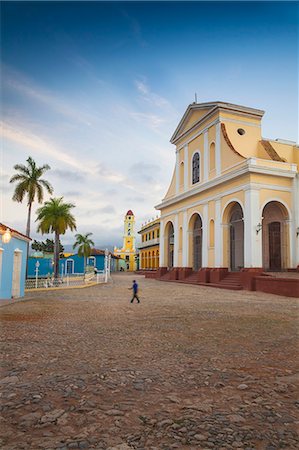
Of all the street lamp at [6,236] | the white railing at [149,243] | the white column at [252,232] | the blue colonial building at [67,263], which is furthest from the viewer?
the white railing at [149,243]

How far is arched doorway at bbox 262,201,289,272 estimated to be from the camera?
18.8 m

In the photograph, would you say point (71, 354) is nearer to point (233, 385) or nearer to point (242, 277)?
point (233, 385)

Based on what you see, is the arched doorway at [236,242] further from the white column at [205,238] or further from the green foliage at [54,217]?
the green foliage at [54,217]

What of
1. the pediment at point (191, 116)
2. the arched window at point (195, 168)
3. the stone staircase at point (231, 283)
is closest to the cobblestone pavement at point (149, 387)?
the stone staircase at point (231, 283)

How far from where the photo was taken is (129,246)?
80.4 m

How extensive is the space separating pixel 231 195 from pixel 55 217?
15288mm

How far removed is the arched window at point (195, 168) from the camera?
25.2 m

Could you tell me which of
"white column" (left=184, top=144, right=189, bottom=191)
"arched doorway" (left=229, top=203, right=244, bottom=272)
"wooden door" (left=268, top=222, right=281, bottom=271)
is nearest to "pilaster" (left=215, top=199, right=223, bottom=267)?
"arched doorway" (left=229, top=203, right=244, bottom=272)

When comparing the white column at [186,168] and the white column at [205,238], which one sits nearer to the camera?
the white column at [205,238]

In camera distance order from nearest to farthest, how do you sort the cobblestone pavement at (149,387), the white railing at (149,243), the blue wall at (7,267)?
1. the cobblestone pavement at (149,387)
2. the blue wall at (7,267)
3. the white railing at (149,243)

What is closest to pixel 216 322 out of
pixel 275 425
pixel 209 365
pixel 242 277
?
pixel 209 365

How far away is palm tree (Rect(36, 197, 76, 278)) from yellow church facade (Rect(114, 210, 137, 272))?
1941 inches

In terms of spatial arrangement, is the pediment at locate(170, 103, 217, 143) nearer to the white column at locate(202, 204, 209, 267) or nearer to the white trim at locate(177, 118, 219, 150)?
the white trim at locate(177, 118, 219, 150)

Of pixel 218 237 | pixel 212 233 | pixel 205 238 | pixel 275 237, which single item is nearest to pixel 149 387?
pixel 218 237
